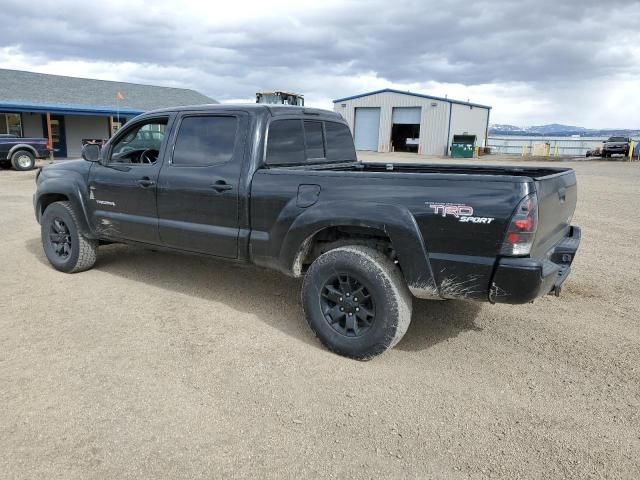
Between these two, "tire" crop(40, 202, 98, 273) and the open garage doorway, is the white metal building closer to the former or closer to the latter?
the open garage doorway

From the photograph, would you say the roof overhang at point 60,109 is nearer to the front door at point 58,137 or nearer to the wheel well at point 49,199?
the front door at point 58,137

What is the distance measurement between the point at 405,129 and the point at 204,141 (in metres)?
40.0

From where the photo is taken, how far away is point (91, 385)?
3.35 meters

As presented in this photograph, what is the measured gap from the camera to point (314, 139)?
16.3 ft

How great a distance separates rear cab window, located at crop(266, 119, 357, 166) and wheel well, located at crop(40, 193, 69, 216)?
2.89 m

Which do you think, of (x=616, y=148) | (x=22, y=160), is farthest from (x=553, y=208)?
(x=616, y=148)

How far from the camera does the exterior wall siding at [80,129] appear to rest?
2892cm

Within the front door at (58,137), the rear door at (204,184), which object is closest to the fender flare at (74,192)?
the rear door at (204,184)

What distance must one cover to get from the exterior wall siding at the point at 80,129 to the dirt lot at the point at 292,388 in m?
26.6

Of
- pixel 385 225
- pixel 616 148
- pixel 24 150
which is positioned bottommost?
pixel 24 150

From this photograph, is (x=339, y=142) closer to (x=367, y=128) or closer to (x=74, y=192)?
(x=74, y=192)

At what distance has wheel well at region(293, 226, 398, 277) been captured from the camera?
12.4ft

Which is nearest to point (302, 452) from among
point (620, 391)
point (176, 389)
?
point (176, 389)

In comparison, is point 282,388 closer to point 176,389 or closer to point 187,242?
point 176,389
